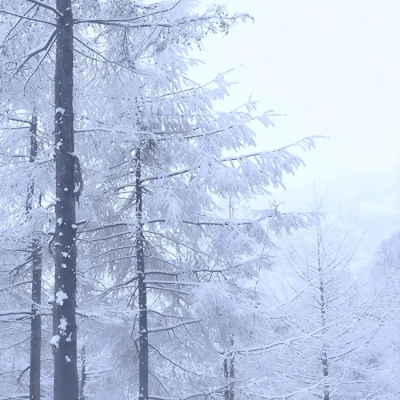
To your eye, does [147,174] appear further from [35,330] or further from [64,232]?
[35,330]

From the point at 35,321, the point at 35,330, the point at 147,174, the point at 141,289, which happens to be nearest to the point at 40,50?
the point at 147,174

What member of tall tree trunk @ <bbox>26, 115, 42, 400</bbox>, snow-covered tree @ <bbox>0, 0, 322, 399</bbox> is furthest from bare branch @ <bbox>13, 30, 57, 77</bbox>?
tall tree trunk @ <bbox>26, 115, 42, 400</bbox>

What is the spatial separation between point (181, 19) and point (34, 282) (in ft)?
21.0

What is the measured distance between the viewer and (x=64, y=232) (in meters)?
4.89

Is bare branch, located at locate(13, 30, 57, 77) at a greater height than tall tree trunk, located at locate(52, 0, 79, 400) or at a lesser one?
greater

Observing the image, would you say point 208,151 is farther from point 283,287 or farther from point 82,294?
point 283,287

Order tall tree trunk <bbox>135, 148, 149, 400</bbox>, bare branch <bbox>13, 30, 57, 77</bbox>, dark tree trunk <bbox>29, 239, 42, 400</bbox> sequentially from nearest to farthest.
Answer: bare branch <bbox>13, 30, 57, 77</bbox>, tall tree trunk <bbox>135, 148, 149, 400</bbox>, dark tree trunk <bbox>29, 239, 42, 400</bbox>

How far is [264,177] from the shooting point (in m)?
6.32

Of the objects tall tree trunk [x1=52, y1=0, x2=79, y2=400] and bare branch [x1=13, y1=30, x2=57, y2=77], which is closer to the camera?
tall tree trunk [x1=52, y1=0, x2=79, y2=400]

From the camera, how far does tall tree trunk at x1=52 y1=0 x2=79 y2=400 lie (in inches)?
182

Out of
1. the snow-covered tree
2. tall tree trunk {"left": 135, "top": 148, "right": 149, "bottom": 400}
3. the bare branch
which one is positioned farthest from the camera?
tall tree trunk {"left": 135, "top": 148, "right": 149, "bottom": 400}

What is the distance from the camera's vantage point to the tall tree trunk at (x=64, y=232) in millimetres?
4633

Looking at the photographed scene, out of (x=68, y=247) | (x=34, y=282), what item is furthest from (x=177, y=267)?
(x=34, y=282)

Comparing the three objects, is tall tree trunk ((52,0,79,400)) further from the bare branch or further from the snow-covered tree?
the bare branch
